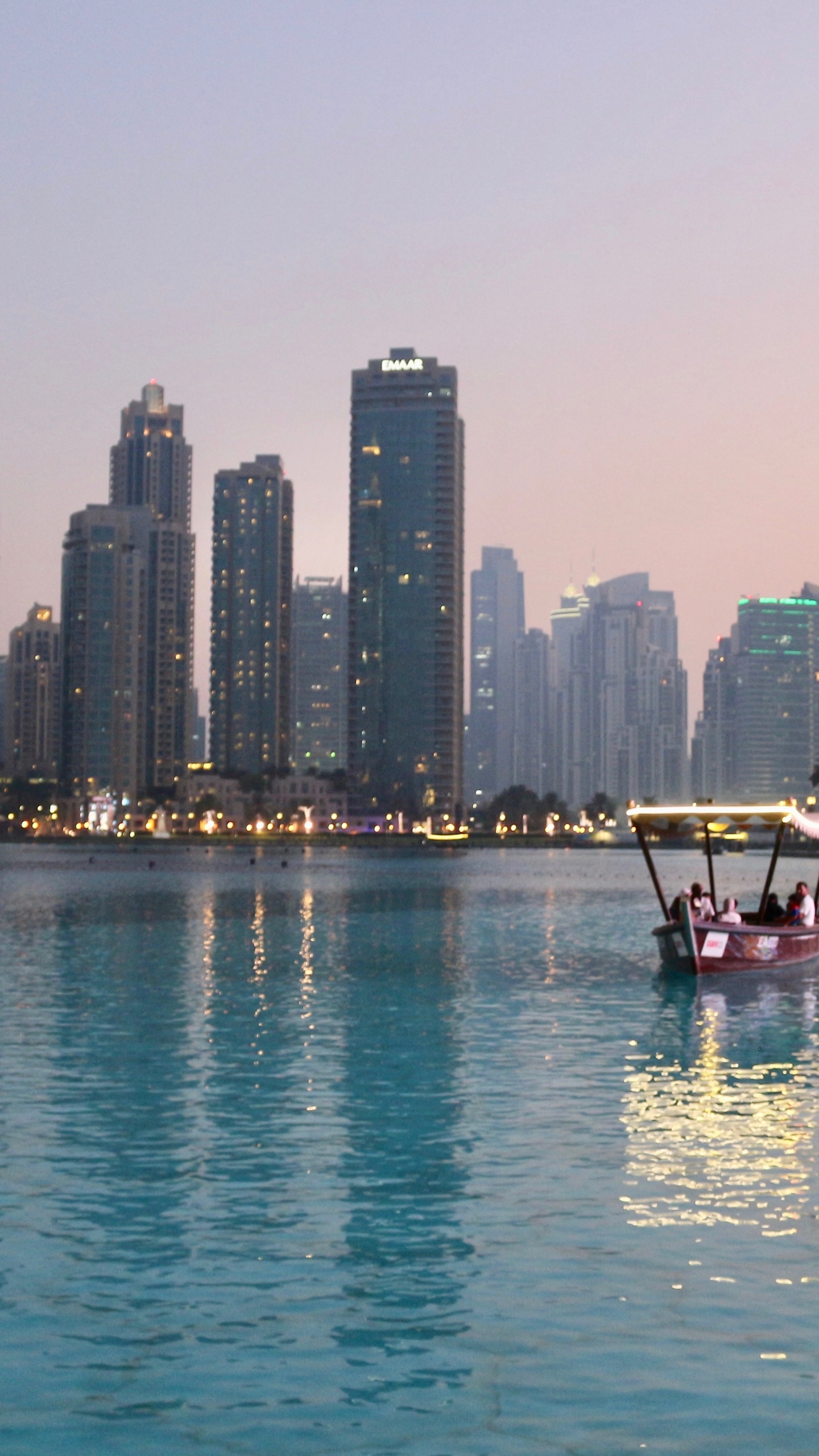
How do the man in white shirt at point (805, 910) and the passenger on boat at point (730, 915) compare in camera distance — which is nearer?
the passenger on boat at point (730, 915)

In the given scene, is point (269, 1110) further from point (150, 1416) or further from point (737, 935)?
point (737, 935)

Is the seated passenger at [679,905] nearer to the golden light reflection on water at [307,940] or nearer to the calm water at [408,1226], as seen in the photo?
the calm water at [408,1226]

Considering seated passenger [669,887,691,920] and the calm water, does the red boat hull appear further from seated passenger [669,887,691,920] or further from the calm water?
the calm water

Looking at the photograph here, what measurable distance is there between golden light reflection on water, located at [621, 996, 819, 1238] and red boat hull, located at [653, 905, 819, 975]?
1316 centimetres

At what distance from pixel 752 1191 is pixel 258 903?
265 feet

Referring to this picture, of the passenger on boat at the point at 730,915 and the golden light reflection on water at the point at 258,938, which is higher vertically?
the passenger on boat at the point at 730,915

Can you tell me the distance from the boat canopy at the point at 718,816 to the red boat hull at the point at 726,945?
11.6ft

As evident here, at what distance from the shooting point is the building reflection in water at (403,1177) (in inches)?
Result: 541

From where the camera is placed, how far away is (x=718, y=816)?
4891 cm

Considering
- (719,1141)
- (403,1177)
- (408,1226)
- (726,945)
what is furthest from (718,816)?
(408,1226)

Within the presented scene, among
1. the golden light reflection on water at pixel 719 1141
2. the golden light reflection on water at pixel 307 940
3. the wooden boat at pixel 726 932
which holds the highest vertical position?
the wooden boat at pixel 726 932

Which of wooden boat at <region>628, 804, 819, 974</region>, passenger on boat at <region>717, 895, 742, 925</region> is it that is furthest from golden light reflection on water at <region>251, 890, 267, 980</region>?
passenger on boat at <region>717, 895, 742, 925</region>

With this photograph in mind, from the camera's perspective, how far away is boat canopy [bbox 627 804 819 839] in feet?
159

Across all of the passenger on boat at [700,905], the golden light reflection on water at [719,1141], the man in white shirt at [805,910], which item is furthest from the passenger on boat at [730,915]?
→ the golden light reflection on water at [719,1141]
